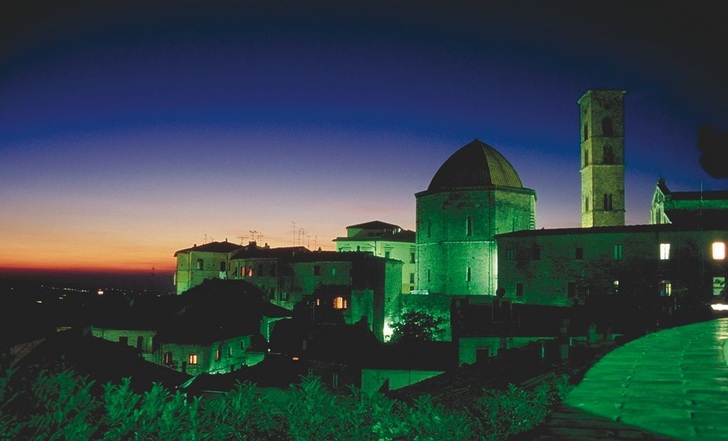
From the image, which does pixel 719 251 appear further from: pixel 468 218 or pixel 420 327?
pixel 420 327

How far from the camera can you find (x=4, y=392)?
12.7 feet

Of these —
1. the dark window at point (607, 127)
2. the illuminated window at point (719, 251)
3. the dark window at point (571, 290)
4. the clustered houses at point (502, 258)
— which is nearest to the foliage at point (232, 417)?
the clustered houses at point (502, 258)

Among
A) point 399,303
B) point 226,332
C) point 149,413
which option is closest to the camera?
point 149,413

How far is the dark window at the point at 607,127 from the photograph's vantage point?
159 ft

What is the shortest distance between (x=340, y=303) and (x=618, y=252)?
2091 centimetres

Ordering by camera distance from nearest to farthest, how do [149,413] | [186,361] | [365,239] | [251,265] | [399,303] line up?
[149,413]
[186,361]
[399,303]
[251,265]
[365,239]

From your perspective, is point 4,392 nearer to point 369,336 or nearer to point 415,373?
point 415,373

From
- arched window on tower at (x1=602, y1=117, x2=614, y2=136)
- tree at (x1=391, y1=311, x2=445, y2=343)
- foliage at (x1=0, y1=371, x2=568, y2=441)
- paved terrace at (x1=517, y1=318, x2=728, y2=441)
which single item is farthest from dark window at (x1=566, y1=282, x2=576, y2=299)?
foliage at (x1=0, y1=371, x2=568, y2=441)

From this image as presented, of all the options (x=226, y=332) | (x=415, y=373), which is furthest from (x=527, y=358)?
(x=226, y=332)

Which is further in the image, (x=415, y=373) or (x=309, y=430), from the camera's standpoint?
(x=415, y=373)

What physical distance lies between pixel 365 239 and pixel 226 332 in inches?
1064

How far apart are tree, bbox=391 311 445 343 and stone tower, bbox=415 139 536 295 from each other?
10.3 ft

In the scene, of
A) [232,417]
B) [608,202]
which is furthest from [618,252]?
[232,417]

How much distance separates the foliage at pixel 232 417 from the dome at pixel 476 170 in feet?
139
